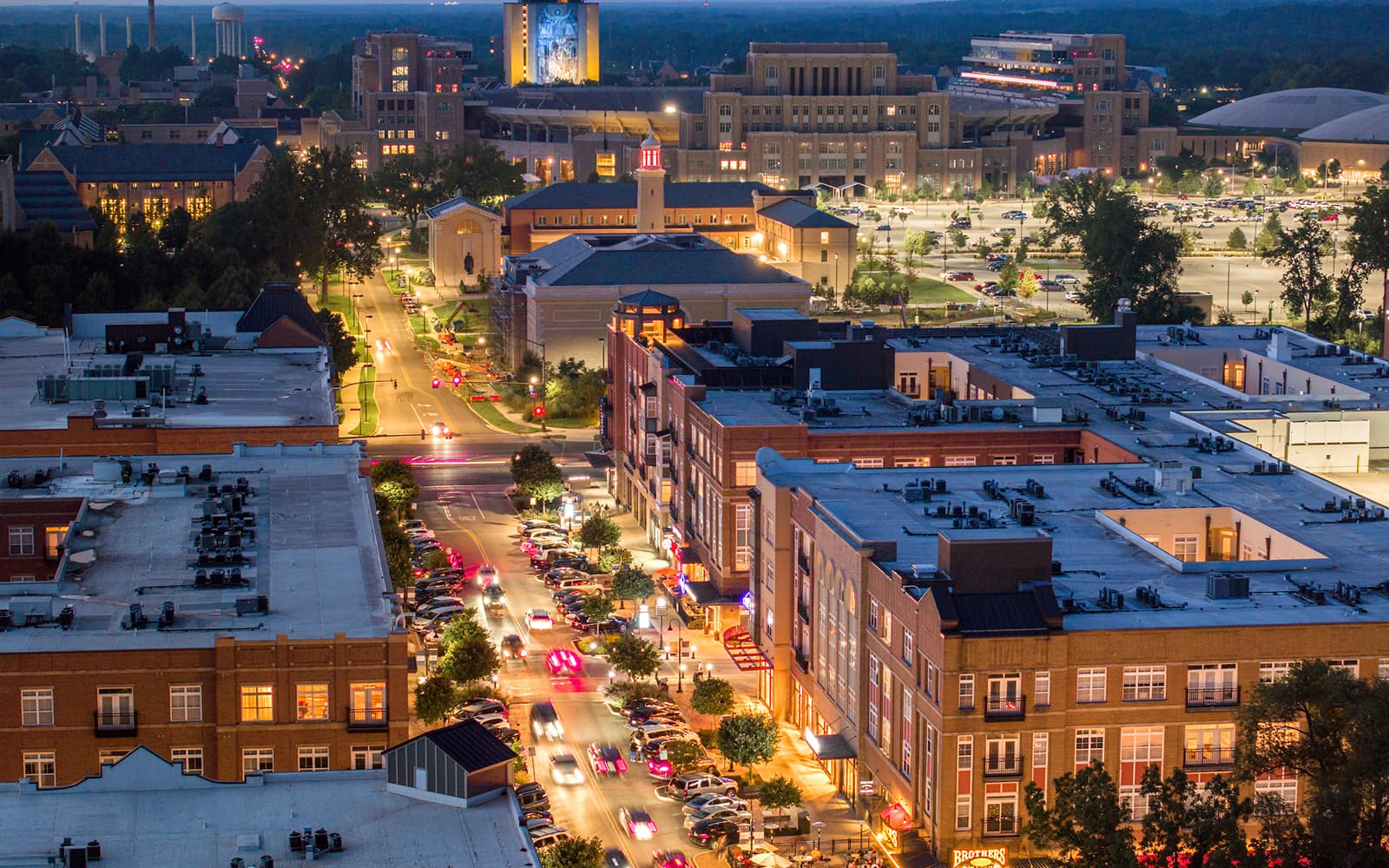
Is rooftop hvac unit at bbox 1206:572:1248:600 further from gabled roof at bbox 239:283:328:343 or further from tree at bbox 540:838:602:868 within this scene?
gabled roof at bbox 239:283:328:343

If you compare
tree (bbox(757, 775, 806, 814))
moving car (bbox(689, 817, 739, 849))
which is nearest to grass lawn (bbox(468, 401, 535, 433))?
moving car (bbox(689, 817, 739, 849))

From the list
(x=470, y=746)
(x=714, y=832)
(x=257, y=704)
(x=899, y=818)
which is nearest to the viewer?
(x=470, y=746)

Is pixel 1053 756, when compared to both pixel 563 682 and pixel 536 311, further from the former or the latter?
pixel 536 311

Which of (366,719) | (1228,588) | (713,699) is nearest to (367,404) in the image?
(713,699)

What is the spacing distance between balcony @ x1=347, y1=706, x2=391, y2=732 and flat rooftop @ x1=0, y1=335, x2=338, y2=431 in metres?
33.5

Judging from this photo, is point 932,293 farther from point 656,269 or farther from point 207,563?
point 207,563

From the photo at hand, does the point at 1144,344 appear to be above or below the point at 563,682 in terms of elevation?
above

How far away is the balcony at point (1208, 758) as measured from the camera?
64.0 m

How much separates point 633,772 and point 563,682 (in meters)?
10.8

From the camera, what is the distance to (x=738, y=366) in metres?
106

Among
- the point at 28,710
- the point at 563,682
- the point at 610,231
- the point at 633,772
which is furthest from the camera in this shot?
the point at 610,231

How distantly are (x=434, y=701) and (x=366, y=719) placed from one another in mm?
14242

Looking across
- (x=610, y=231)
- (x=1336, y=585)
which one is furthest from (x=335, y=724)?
(x=610, y=231)

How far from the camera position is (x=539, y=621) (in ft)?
299
